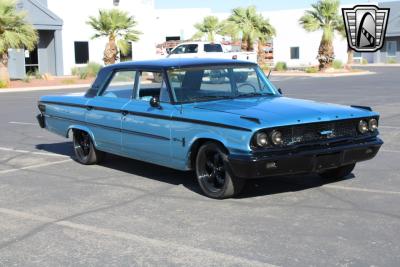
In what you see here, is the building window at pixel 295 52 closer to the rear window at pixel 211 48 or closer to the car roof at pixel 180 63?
the rear window at pixel 211 48

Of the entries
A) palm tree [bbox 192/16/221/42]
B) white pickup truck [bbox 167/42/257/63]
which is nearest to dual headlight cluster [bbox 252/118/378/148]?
white pickup truck [bbox 167/42/257/63]

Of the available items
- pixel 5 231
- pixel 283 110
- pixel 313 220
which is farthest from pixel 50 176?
pixel 313 220

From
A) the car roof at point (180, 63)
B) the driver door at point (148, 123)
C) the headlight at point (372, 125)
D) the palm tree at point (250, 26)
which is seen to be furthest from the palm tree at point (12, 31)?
the headlight at point (372, 125)

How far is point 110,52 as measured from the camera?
1382 inches

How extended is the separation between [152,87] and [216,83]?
36.4 inches

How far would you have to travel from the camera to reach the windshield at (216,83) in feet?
25.3

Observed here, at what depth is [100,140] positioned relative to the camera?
8867 mm

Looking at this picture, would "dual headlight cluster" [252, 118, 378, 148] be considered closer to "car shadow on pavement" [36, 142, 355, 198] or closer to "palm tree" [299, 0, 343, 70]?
"car shadow on pavement" [36, 142, 355, 198]

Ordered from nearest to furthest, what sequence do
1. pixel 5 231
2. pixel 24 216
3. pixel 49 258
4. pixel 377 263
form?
pixel 377 263
pixel 49 258
pixel 5 231
pixel 24 216

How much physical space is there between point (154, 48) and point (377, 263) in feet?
131

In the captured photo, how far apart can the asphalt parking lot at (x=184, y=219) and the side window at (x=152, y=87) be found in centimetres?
110

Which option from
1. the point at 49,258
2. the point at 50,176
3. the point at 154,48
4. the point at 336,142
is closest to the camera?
the point at 49,258

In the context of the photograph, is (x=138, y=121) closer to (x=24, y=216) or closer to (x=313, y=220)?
(x=24, y=216)

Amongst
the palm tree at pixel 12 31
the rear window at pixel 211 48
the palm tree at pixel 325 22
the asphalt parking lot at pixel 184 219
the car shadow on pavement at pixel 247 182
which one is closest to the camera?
the asphalt parking lot at pixel 184 219
